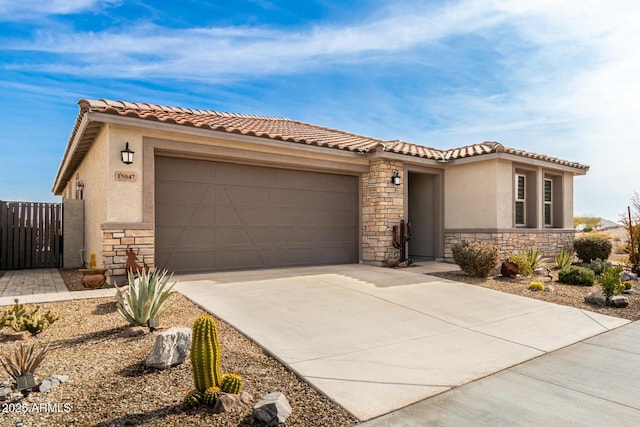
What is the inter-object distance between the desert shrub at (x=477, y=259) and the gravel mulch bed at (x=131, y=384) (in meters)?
6.42

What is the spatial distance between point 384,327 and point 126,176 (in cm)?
592

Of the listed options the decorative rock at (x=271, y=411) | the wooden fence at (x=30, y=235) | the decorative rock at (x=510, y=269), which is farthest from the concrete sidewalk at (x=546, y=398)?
the wooden fence at (x=30, y=235)

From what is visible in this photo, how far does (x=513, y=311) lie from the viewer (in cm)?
639

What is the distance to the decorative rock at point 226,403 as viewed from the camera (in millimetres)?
2857

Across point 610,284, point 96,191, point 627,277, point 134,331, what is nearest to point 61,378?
point 134,331

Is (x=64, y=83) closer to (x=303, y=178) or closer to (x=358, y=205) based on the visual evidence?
(x=303, y=178)

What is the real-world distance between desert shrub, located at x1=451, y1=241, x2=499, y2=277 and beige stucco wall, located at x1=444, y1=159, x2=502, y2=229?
9.26 ft

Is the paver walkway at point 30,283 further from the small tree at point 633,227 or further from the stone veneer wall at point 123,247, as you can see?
the small tree at point 633,227

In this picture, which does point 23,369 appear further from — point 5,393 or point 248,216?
point 248,216

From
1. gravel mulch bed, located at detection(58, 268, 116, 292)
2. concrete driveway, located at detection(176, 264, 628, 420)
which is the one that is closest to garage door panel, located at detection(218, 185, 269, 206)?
concrete driveway, located at detection(176, 264, 628, 420)

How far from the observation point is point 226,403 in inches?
114

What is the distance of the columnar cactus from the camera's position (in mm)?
2953

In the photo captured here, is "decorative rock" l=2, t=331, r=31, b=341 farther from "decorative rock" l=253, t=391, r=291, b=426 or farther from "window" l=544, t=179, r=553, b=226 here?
"window" l=544, t=179, r=553, b=226

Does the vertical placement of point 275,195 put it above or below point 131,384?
above
